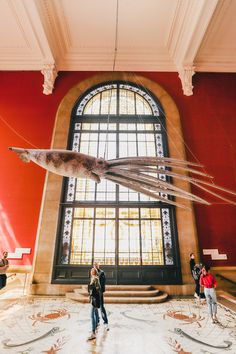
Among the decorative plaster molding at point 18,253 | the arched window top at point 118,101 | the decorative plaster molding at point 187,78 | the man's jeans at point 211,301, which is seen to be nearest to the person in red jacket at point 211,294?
the man's jeans at point 211,301

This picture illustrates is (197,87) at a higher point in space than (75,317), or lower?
higher

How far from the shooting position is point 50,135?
304 inches

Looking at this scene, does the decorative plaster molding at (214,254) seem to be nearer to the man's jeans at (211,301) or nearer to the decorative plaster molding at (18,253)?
the man's jeans at (211,301)

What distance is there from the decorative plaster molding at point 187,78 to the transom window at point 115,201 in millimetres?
1172

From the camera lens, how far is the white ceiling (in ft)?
23.1

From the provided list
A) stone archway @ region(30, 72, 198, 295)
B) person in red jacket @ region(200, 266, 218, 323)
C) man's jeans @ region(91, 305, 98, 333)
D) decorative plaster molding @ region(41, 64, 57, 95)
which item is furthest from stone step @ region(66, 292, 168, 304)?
decorative plaster molding @ region(41, 64, 57, 95)

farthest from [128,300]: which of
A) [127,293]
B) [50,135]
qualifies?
[50,135]

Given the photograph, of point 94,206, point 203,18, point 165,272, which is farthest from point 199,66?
point 165,272

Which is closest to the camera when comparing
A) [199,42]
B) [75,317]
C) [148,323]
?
[148,323]

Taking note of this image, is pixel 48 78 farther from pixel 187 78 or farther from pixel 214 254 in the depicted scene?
pixel 214 254

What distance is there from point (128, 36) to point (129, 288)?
8219 millimetres

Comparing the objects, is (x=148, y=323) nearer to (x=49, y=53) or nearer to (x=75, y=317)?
(x=75, y=317)

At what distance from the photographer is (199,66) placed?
8.67 m

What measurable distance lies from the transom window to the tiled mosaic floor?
1.61 m
